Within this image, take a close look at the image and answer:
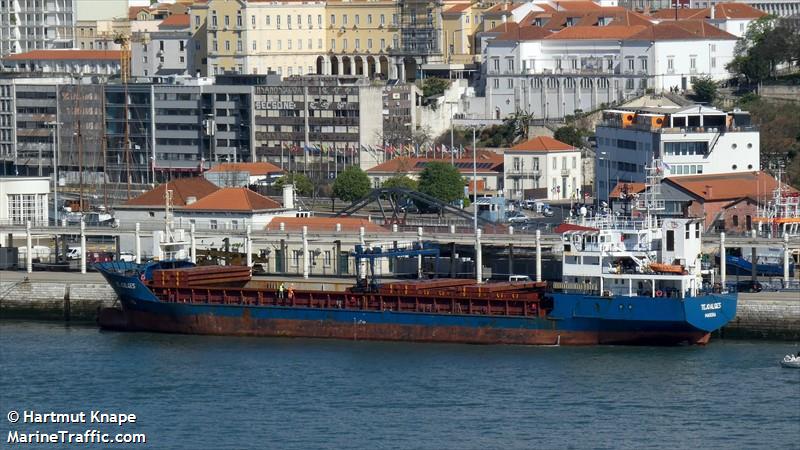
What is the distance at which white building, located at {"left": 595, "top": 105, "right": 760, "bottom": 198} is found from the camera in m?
70.0

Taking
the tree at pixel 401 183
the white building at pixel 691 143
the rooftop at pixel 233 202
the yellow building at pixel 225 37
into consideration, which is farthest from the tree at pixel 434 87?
the rooftop at pixel 233 202

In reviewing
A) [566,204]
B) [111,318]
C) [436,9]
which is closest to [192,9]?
[436,9]

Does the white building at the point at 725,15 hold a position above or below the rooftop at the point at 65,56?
above

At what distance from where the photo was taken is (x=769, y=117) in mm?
82688

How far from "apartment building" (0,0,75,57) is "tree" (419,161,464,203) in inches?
1489

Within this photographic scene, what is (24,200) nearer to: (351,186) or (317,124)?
(351,186)

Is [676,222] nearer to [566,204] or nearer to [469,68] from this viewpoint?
[566,204]

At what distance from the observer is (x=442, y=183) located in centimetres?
7825

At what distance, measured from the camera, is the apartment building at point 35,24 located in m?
113

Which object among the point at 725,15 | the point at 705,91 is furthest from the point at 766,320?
the point at 725,15

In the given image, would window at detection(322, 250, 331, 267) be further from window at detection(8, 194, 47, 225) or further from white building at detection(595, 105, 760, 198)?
white building at detection(595, 105, 760, 198)

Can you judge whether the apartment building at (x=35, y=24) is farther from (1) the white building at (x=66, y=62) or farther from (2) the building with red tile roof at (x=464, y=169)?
(2) the building with red tile roof at (x=464, y=169)

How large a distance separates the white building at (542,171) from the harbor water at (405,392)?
2755cm

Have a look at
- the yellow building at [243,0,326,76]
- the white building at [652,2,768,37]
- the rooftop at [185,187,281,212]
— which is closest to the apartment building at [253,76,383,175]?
the yellow building at [243,0,326,76]
